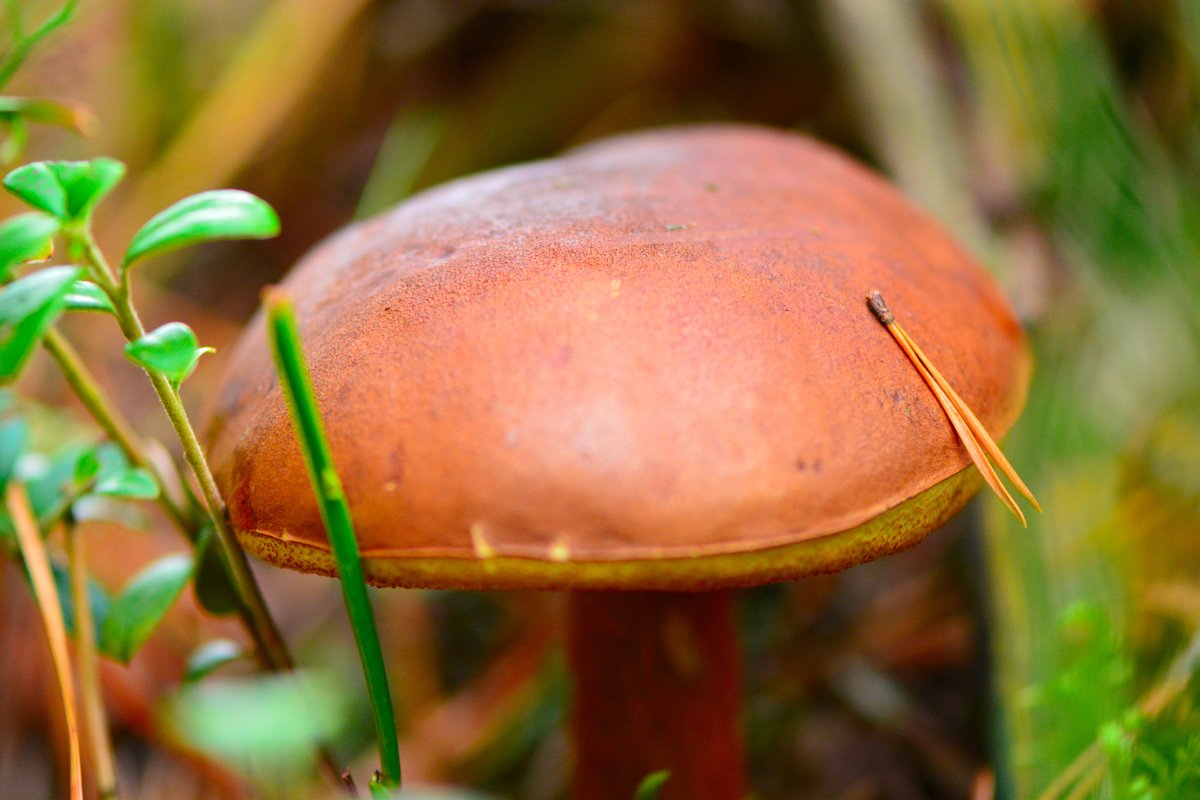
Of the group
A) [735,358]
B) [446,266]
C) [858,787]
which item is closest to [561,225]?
[446,266]


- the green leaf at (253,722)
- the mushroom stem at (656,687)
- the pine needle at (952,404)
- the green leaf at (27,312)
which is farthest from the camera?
the mushroom stem at (656,687)

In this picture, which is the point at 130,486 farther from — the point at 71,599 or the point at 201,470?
the point at 71,599

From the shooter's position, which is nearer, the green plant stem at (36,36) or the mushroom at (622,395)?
the mushroom at (622,395)

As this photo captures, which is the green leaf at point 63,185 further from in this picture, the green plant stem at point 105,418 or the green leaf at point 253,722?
the green leaf at point 253,722

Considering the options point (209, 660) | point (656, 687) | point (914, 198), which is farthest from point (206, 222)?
point (914, 198)

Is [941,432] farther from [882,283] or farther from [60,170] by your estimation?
[60,170]

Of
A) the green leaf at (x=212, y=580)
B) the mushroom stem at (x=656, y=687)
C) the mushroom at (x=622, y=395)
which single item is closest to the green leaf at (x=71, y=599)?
the green leaf at (x=212, y=580)
